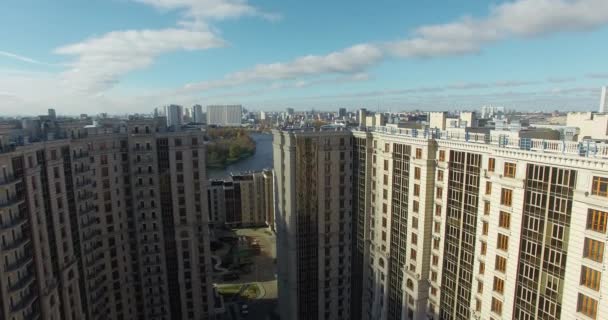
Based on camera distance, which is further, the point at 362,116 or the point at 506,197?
the point at 362,116

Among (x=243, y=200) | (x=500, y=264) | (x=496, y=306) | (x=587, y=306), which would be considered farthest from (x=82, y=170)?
(x=243, y=200)

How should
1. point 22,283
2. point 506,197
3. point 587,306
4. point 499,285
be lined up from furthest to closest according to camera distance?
1. point 22,283
2. point 499,285
3. point 506,197
4. point 587,306

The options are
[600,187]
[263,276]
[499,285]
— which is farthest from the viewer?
[263,276]

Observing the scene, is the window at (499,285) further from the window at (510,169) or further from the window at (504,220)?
the window at (510,169)

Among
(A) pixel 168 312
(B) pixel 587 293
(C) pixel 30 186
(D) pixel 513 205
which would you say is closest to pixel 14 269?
(C) pixel 30 186

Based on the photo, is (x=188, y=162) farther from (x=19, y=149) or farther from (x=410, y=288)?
(x=410, y=288)

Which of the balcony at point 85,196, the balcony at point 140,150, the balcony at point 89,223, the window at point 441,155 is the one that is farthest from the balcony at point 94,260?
the window at point 441,155

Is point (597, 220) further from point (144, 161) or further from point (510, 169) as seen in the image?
point (144, 161)
